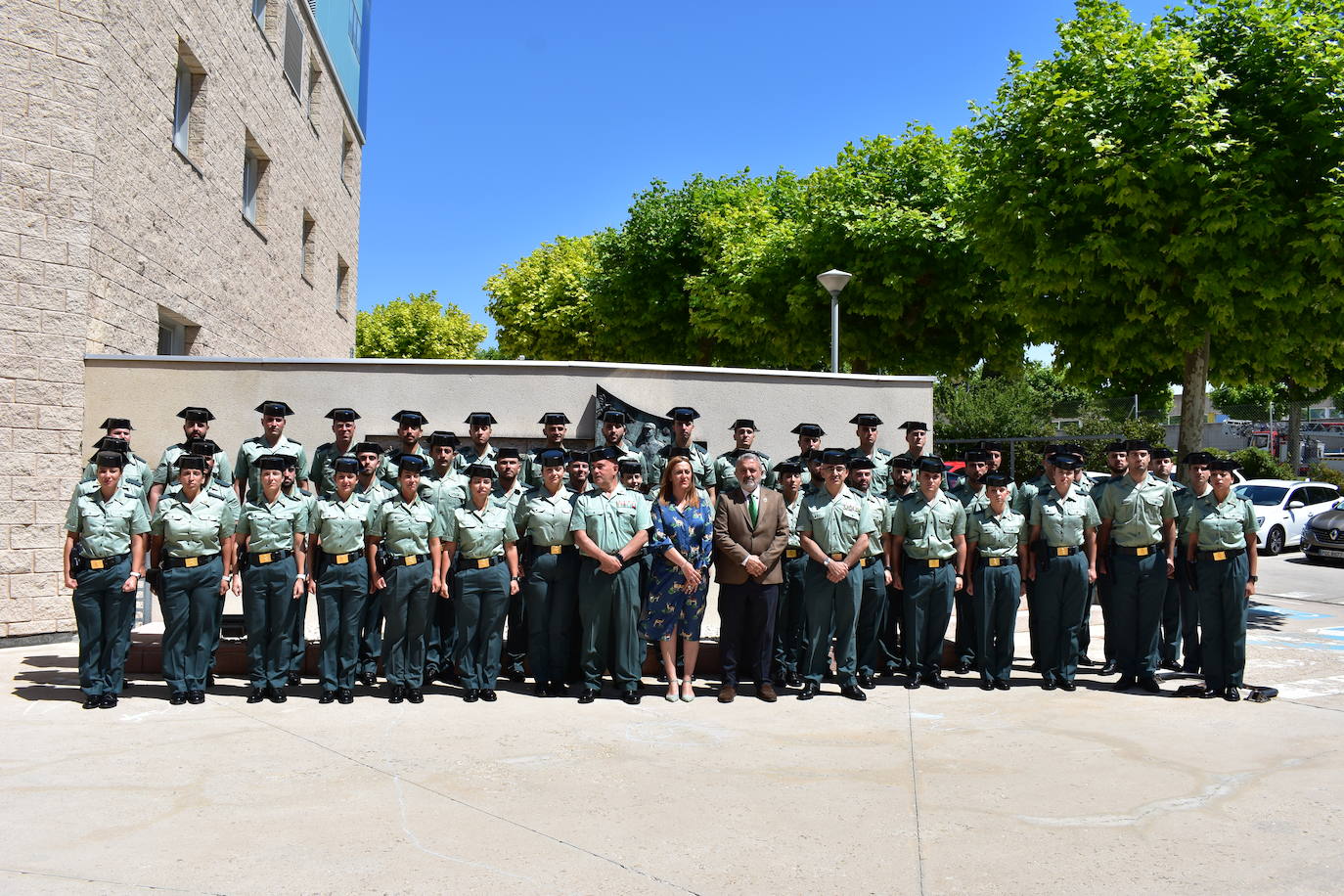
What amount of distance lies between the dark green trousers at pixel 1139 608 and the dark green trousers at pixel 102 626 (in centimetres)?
762

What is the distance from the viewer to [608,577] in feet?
25.0

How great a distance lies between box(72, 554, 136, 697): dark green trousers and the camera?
7160 millimetres

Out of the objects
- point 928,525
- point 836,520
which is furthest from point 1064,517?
point 836,520

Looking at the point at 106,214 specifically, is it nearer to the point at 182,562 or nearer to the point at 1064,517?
the point at 182,562

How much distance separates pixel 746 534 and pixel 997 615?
2.25m

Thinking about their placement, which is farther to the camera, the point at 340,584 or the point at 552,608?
the point at 552,608

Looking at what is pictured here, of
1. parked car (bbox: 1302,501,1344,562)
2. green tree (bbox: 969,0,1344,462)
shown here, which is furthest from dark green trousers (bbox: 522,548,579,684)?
parked car (bbox: 1302,501,1344,562)

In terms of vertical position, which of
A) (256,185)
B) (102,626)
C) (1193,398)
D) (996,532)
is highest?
(256,185)

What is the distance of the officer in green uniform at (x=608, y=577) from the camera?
755 centimetres

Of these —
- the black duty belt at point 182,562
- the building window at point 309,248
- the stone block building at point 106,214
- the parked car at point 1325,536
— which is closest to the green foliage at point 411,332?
the building window at point 309,248

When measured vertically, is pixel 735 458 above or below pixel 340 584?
above

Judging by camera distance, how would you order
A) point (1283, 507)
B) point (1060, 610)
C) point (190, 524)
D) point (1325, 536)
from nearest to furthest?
point (190, 524), point (1060, 610), point (1325, 536), point (1283, 507)

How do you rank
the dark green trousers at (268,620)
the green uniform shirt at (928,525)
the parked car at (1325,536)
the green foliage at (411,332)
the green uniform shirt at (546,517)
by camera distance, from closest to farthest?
1. the dark green trousers at (268,620)
2. the green uniform shirt at (546,517)
3. the green uniform shirt at (928,525)
4. the parked car at (1325,536)
5. the green foliage at (411,332)

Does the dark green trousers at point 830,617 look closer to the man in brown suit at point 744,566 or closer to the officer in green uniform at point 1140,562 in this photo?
the man in brown suit at point 744,566
